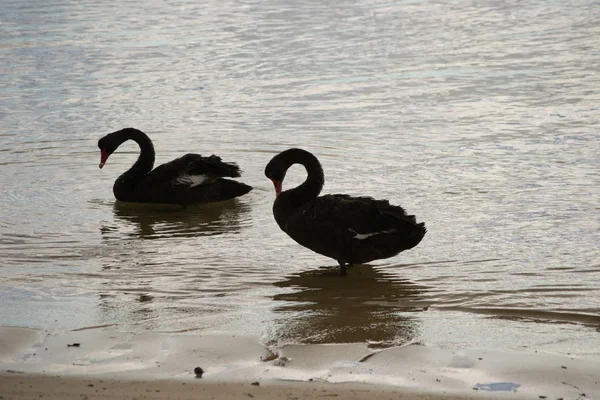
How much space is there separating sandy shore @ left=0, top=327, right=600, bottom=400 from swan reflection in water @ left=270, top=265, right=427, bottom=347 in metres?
0.27

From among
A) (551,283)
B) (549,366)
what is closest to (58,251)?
(551,283)

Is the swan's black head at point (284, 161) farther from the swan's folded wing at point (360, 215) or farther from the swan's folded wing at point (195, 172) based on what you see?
the swan's folded wing at point (195, 172)

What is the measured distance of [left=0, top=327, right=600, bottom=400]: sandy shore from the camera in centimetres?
466

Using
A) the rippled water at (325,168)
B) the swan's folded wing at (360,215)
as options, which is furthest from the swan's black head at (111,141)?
the swan's folded wing at (360,215)

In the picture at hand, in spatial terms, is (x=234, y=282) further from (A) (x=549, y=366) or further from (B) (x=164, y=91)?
(B) (x=164, y=91)

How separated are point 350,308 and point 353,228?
35.6 inches

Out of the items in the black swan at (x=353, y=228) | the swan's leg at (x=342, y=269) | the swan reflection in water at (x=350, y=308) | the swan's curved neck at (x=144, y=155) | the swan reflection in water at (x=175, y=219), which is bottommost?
the swan reflection in water at (x=350, y=308)

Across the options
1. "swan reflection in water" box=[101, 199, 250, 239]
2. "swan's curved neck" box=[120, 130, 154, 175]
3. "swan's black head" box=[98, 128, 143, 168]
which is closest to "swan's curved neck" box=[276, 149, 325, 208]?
"swan reflection in water" box=[101, 199, 250, 239]

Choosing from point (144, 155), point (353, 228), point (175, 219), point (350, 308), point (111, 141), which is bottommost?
point (350, 308)

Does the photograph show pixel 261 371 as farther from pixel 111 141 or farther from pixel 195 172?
pixel 111 141

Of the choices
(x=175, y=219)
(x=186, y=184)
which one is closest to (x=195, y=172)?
(x=186, y=184)

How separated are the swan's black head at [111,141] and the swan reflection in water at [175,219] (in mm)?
707

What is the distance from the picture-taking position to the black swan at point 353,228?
7203mm

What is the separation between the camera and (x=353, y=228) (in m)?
7.25
